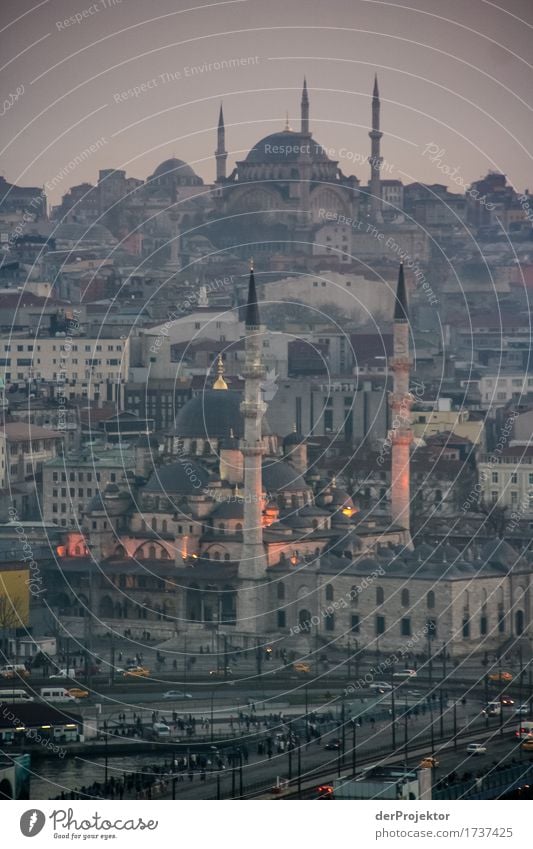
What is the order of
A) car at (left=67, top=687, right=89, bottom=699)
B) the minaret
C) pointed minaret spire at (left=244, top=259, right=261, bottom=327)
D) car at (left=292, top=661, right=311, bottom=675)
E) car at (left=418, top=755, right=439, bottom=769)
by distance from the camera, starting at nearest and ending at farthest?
car at (left=418, top=755, right=439, bottom=769) < car at (left=67, top=687, right=89, bottom=699) < car at (left=292, top=661, right=311, bottom=675) < pointed minaret spire at (left=244, top=259, right=261, bottom=327) < the minaret

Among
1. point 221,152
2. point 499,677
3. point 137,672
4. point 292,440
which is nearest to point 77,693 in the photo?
Result: point 137,672

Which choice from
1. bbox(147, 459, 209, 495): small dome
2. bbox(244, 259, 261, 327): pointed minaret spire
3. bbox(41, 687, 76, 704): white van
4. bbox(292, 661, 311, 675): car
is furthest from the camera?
bbox(147, 459, 209, 495): small dome

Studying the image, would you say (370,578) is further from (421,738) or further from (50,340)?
(50,340)

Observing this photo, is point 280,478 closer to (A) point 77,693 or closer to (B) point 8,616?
(B) point 8,616

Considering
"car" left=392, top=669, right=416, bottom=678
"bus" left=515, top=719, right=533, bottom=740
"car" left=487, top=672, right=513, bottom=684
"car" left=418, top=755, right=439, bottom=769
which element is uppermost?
"car" left=392, top=669, right=416, bottom=678

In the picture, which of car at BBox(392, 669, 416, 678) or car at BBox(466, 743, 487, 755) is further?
car at BBox(392, 669, 416, 678)

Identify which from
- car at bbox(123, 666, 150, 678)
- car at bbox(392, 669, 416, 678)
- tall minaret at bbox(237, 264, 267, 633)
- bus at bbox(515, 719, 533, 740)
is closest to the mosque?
tall minaret at bbox(237, 264, 267, 633)

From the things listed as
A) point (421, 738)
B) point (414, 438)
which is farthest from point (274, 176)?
point (421, 738)

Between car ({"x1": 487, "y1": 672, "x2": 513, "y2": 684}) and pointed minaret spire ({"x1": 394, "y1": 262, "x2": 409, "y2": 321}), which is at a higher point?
pointed minaret spire ({"x1": 394, "y1": 262, "x2": 409, "y2": 321})

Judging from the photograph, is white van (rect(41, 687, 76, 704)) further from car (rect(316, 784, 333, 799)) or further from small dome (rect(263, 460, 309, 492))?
small dome (rect(263, 460, 309, 492))
